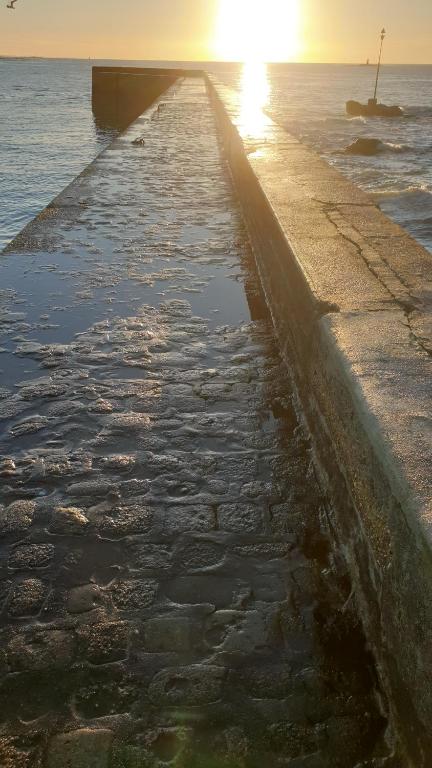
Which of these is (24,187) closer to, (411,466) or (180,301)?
(180,301)

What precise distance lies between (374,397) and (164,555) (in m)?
0.95

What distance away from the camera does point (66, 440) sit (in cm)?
305

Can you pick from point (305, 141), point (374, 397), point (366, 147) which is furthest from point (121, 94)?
point (374, 397)

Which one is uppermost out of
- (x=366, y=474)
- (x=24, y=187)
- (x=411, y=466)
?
(x=411, y=466)

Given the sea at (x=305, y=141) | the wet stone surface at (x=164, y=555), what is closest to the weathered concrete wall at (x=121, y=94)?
the sea at (x=305, y=141)

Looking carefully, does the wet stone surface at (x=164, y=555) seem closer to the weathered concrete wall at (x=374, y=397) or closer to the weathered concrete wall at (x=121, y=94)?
the weathered concrete wall at (x=374, y=397)

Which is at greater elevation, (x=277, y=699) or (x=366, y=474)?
(x=366, y=474)

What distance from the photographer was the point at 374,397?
2.28 metres

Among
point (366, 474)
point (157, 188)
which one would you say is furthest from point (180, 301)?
point (157, 188)

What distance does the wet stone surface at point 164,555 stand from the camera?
1.76m

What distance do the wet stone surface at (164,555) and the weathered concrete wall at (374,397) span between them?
0.51ft

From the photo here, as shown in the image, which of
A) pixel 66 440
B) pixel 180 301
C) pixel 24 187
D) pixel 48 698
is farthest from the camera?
pixel 24 187

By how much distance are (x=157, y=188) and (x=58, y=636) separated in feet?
24.8

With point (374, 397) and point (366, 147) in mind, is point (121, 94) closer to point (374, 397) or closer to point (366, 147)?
point (366, 147)
